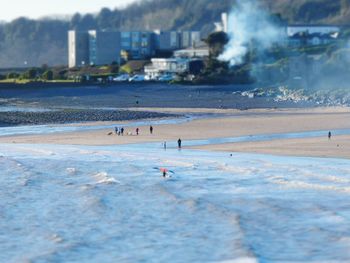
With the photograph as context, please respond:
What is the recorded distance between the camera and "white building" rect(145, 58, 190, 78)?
7149 cm

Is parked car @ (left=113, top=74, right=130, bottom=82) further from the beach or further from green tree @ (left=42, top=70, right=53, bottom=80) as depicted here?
the beach

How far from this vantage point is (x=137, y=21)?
13175 centimetres

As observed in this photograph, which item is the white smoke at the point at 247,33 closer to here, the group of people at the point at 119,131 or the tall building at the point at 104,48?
the tall building at the point at 104,48

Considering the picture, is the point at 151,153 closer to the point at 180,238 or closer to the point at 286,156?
the point at 286,156

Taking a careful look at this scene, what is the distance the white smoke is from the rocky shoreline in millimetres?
29699

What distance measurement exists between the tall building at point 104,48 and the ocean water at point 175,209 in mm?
58362

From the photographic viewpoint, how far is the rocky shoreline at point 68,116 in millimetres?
38750

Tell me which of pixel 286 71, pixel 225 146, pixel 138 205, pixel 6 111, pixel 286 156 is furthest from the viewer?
pixel 286 71

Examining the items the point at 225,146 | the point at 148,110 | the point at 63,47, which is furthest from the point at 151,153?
the point at 63,47

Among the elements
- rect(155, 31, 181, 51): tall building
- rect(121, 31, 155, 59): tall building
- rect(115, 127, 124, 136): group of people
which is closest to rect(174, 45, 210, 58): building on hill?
rect(121, 31, 155, 59): tall building

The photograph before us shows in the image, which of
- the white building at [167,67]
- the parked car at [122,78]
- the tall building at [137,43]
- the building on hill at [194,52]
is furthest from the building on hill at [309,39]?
the parked car at [122,78]

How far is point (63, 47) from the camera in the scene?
125 m

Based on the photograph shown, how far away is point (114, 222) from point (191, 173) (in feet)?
19.9

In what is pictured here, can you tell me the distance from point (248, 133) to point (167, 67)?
4080cm
